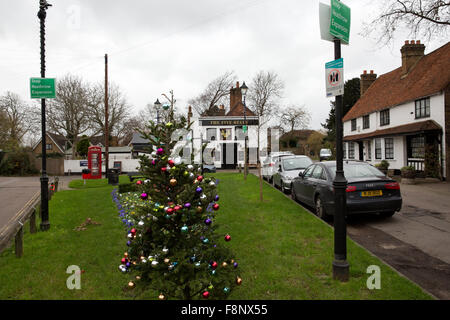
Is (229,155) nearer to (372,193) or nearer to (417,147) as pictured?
(417,147)

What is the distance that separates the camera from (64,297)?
13.0 feet

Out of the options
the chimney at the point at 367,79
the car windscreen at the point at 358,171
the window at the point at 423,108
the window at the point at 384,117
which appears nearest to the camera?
the car windscreen at the point at 358,171

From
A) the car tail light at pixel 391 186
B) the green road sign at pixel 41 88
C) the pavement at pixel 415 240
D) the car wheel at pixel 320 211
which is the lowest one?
the pavement at pixel 415 240

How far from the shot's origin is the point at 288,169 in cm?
1362

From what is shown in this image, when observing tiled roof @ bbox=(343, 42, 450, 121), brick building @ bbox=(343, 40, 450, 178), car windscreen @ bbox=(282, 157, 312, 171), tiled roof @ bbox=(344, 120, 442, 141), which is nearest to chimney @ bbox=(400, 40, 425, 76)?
brick building @ bbox=(343, 40, 450, 178)

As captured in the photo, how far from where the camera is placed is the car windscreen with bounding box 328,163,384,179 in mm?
7863

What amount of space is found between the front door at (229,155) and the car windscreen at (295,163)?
21730 mm

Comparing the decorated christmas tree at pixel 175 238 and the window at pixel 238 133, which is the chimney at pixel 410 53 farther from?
the decorated christmas tree at pixel 175 238

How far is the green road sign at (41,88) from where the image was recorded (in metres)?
7.59

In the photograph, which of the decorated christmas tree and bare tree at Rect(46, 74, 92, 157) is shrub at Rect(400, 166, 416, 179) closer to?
the decorated christmas tree

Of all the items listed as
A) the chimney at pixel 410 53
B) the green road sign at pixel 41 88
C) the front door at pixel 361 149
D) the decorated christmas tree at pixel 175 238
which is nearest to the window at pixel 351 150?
the front door at pixel 361 149

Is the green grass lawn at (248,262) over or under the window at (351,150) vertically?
under
